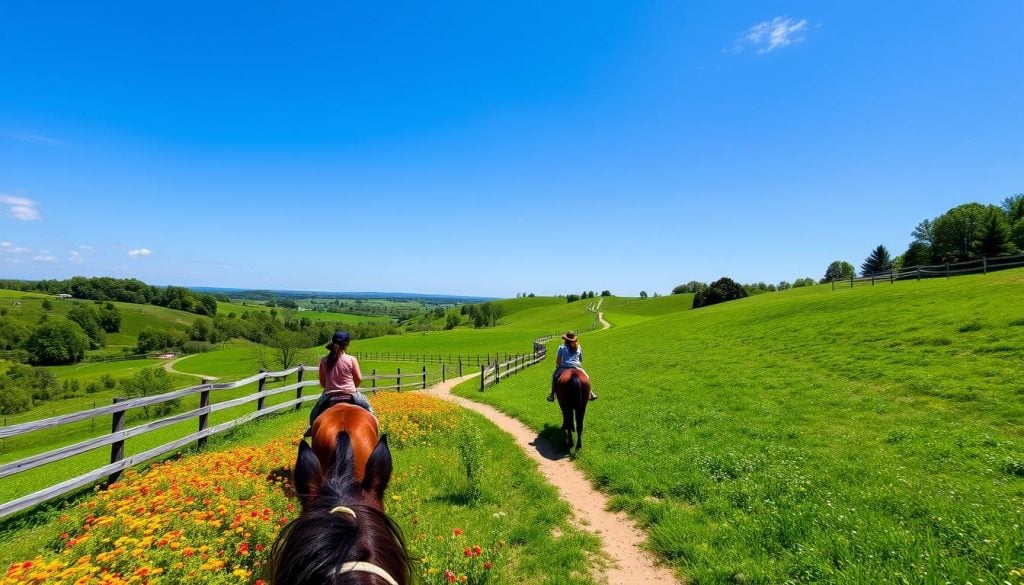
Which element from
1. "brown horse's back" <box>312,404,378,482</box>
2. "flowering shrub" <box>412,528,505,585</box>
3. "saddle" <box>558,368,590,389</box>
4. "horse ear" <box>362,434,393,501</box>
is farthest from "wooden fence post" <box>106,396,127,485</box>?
"saddle" <box>558,368,590,389</box>

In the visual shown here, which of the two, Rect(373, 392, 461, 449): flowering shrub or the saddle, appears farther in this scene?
Rect(373, 392, 461, 449): flowering shrub

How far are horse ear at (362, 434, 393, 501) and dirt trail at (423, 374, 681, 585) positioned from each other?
10.6 ft

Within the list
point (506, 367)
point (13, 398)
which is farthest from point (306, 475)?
point (13, 398)

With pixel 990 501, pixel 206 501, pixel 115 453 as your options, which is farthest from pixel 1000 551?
pixel 115 453

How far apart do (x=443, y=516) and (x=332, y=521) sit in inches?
192

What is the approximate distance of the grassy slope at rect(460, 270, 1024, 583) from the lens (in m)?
4.24

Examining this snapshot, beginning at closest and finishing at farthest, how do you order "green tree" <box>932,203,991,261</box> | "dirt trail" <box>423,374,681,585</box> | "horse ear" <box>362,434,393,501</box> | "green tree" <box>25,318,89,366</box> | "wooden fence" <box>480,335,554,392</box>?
"horse ear" <box>362,434,393,501</box>, "dirt trail" <box>423,374,681,585</box>, "wooden fence" <box>480,335,554,392</box>, "green tree" <box>932,203,991,261</box>, "green tree" <box>25,318,89,366</box>

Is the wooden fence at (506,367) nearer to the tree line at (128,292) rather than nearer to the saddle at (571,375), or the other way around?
the saddle at (571,375)

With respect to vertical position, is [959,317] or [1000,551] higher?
[959,317]

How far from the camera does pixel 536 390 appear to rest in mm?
18562

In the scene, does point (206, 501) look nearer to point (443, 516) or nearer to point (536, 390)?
point (443, 516)

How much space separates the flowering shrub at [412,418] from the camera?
9586 millimetres

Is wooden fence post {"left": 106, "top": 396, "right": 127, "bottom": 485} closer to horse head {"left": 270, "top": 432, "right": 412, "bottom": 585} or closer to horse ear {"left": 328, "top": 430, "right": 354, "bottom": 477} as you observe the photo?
horse ear {"left": 328, "top": 430, "right": 354, "bottom": 477}

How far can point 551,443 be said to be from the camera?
1016 cm
